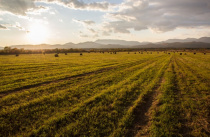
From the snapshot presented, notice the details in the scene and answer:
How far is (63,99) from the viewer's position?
7344 millimetres

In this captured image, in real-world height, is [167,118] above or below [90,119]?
below

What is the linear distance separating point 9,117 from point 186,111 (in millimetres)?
9443

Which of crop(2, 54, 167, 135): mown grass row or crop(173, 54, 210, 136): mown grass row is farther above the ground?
crop(2, 54, 167, 135): mown grass row

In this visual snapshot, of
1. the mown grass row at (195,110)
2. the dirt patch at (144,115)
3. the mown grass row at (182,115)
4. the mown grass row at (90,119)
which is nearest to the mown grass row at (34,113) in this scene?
the mown grass row at (90,119)

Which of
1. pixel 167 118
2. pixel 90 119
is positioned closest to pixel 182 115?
pixel 167 118

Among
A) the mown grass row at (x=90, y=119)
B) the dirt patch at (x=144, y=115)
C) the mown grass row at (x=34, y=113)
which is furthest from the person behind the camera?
the mown grass row at (x=34, y=113)

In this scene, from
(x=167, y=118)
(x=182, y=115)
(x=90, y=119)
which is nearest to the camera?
(x=90, y=119)

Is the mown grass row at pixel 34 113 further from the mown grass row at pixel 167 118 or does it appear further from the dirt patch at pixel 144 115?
the mown grass row at pixel 167 118

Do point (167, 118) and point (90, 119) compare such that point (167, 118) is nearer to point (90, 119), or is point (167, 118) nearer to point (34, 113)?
point (90, 119)

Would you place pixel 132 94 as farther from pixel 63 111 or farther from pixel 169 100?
pixel 63 111

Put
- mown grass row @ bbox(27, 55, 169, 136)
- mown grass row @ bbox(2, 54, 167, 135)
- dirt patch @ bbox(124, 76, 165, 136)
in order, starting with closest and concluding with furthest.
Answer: mown grass row @ bbox(27, 55, 169, 136) → dirt patch @ bbox(124, 76, 165, 136) → mown grass row @ bbox(2, 54, 167, 135)

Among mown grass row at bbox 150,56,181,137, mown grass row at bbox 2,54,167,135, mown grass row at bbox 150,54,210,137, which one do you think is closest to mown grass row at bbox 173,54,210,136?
mown grass row at bbox 150,54,210,137

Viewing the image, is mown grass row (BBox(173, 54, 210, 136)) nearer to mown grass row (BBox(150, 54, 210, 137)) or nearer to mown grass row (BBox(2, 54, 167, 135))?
mown grass row (BBox(150, 54, 210, 137))

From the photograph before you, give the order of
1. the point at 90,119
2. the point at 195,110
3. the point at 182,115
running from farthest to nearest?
the point at 195,110 → the point at 182,115 → the point at 90,119
